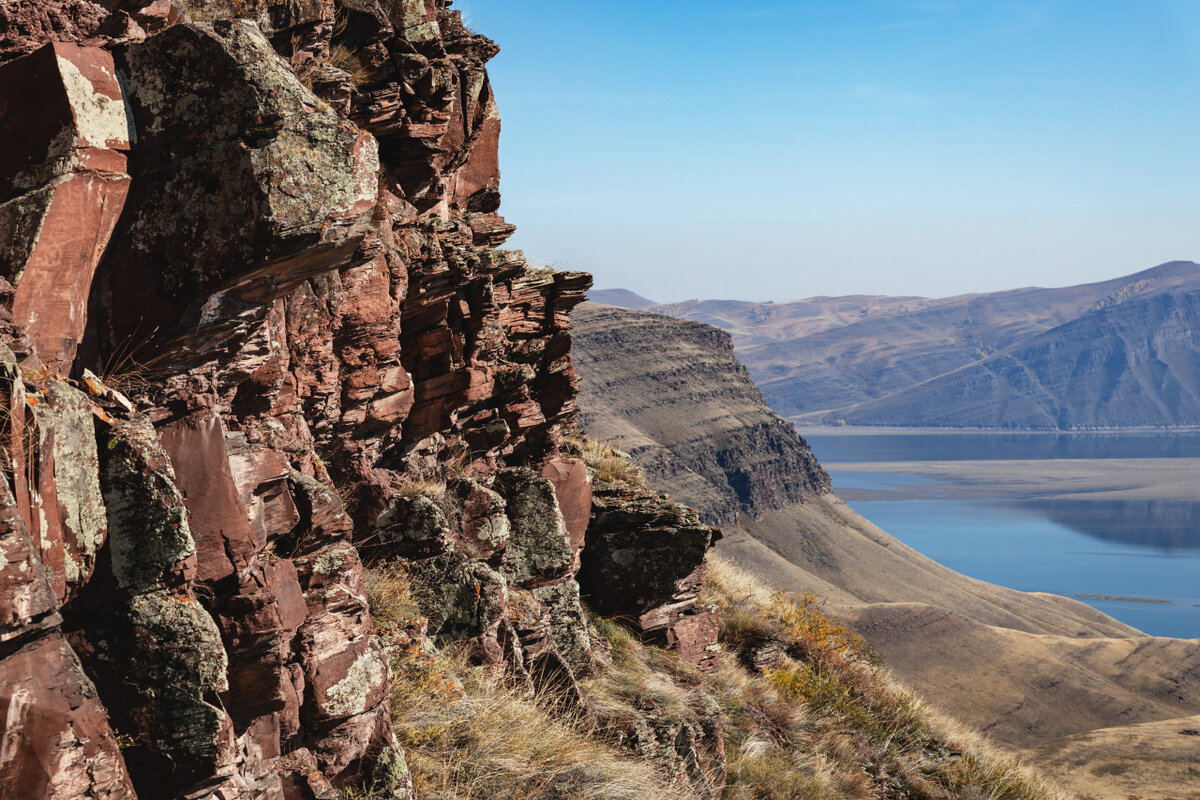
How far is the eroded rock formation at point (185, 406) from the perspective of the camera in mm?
4629

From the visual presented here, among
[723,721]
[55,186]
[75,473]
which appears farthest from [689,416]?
[75,473]

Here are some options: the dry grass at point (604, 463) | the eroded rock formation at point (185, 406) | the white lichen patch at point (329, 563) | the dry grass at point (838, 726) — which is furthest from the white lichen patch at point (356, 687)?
the dry grass at point (604, 463)

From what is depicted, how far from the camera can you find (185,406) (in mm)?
5789

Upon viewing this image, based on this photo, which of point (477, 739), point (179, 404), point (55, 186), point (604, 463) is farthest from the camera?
point (604, 463)

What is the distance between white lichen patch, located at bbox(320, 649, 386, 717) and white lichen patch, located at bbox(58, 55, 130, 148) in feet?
13.8

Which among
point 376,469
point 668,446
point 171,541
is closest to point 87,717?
point 171,541

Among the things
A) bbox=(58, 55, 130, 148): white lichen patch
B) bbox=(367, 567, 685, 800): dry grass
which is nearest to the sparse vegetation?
bbox=(367, 567, 685, 800): dry grass

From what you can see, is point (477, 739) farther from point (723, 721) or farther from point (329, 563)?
point (723, 721)

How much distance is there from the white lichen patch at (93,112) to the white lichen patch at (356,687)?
4.20 metres

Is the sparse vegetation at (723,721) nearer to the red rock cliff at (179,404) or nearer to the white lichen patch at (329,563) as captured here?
the red rock cliff at (179,404)

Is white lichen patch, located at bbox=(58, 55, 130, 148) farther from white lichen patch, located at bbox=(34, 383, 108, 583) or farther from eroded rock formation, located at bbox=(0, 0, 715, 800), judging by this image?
white lichen patch, located at bbox=(34, 383, 108, 583)

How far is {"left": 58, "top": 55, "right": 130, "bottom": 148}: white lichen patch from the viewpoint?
18.5ft

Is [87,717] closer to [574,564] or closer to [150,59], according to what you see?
[150,59]

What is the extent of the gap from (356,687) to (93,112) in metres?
4.53
